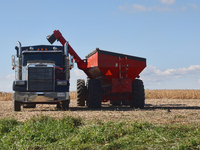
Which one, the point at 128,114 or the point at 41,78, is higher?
the point at 41,78

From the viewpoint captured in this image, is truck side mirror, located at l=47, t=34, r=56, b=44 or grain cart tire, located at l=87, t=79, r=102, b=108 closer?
grain cart tire, located at l=87, t=79, r=102, b=108

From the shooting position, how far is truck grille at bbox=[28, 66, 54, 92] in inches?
542

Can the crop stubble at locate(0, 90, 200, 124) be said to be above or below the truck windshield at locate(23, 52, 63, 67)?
below

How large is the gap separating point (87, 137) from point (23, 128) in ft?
7.31

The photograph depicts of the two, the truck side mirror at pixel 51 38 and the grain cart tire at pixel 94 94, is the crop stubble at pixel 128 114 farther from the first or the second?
the truck side mirror at pixel 51 38

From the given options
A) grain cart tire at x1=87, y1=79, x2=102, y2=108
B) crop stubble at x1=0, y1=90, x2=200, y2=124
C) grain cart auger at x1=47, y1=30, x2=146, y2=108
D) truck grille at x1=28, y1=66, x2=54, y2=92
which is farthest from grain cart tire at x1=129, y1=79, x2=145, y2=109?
truck grille at x1=28, y1=66, x2=54, y2=92

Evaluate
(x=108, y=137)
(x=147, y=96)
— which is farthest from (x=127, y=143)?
(x=147, y=96)

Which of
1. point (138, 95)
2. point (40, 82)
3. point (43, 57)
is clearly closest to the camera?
point (40, 82)

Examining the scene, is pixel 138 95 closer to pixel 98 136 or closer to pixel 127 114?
pixel 127 114

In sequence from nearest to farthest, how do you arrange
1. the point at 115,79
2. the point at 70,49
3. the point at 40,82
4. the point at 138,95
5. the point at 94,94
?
the point at 40,82
the point at 94,94
the point at 115,79
the point at 138,95
the point at 70,49

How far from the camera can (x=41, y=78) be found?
545 inches

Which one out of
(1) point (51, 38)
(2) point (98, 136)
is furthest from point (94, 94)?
(2) point (98, 136)

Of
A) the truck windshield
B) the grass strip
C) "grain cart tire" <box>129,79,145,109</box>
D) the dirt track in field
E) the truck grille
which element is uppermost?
the truck windshield

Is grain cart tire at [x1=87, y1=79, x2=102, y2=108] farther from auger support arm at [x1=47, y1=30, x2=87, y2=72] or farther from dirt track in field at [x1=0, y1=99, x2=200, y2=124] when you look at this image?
auger support arm at [x1=47, y1=30, x2=87, y2=72]
